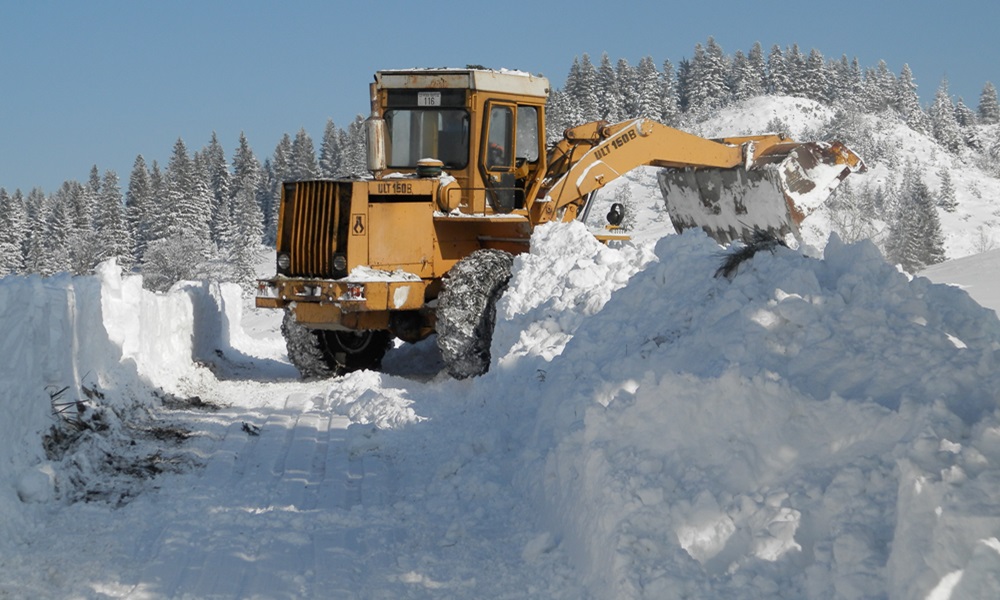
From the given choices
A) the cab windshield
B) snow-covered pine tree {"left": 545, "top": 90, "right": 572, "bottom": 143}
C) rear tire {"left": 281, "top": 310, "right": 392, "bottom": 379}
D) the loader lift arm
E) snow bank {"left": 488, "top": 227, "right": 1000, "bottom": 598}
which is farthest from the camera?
snow-covered pine tree {"left": 545, "top": 90, "right": 572, "bottom": 143}

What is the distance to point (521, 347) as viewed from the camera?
975 centimetres

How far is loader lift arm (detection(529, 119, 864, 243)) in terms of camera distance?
1230cm

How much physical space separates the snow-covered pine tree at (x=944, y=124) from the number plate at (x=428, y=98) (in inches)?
3924

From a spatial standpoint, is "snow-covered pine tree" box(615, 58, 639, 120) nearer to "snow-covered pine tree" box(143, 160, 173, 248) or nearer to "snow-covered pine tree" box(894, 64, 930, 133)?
"snow-covered pine tree" box(894, 64, 930, 133)

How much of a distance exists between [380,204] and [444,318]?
4.85 feet

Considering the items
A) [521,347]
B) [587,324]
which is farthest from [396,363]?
[587,324]

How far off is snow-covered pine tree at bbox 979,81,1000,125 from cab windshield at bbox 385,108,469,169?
13099 centimetres

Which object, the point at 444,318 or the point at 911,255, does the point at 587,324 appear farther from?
the point at 911,255

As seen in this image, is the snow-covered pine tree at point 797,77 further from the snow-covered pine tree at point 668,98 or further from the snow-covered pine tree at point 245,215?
the snow-covered pine tree at point 245,215

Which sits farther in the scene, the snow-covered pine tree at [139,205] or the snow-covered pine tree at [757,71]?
the snow-covered pine tree at [757,71]

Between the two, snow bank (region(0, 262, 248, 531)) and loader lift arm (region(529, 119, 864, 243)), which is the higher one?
loader lift arm (region(529, 119, 864, 243))

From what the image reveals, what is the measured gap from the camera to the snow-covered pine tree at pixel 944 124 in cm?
→ 10218

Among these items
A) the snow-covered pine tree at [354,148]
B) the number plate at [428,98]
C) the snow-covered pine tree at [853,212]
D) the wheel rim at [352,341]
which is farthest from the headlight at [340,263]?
the snow-covered pine tree at [354,148]

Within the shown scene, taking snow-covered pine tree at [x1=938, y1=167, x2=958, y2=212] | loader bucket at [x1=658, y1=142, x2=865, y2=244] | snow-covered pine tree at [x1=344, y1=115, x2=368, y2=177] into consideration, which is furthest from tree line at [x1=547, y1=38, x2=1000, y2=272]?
loader bucket at [x1=658, y1=142, x2=865, y2=244]
